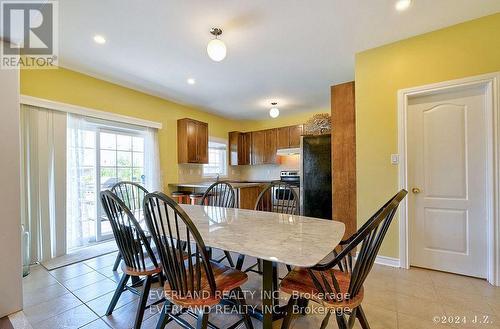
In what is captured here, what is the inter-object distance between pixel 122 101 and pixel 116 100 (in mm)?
93

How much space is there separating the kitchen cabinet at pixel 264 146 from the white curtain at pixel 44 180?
12.9 feet

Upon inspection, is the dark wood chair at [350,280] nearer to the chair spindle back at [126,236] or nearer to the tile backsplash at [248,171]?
the chair spindle back at [126,236]

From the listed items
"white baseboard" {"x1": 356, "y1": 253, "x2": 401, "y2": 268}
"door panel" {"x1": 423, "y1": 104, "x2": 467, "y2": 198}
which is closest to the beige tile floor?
"white baseboard" {"x1": 356, "y1": 253, "x2": 401, "y2": 268}

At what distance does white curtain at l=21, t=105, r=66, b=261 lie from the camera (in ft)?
8.69

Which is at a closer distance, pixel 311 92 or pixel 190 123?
pixel 311 92

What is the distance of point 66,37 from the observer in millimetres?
2336

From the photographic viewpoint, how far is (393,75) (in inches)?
102

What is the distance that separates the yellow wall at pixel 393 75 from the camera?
219 cm

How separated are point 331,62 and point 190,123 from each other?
2797 mm

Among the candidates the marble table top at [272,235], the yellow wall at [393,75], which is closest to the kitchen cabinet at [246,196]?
the yellow wall at [393,75]

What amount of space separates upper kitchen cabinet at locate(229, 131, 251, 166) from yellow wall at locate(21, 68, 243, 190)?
0.68m

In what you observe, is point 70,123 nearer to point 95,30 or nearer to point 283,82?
point 95,30

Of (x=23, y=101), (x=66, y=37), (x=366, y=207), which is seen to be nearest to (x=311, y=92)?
(x=366, y=207)

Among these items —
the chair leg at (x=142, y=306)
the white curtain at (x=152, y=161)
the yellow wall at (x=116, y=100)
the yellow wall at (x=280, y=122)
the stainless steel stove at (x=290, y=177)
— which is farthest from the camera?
the yellow wall at (x=280, y=122)
